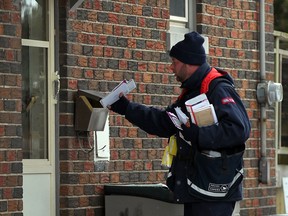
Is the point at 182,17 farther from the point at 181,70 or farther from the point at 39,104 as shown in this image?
the point at 181,70

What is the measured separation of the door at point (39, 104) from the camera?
9422 millimetres

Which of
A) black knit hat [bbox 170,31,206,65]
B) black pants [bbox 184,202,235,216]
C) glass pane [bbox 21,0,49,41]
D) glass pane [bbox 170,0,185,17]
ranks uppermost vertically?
glass pane [bbox 170,0,185,17]

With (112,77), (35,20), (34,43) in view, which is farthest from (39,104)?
(112,77)

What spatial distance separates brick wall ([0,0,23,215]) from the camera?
8.88 m

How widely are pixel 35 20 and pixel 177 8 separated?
214 cm

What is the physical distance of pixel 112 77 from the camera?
10062mm

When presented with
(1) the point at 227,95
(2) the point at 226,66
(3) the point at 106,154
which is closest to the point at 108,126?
(3) the point at 106,154

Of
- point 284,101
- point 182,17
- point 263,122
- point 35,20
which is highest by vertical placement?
point 182,17

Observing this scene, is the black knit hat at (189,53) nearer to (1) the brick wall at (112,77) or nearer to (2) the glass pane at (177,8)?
(1) the brick wall at (112,77)

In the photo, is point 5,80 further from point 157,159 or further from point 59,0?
point 157,159

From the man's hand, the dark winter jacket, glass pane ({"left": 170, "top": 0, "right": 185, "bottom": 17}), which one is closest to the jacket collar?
the dark winter jacket

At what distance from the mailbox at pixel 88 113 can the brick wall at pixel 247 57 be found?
2081mm

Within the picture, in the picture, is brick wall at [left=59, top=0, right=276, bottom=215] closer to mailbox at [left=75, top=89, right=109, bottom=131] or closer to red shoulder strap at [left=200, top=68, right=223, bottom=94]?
mailbox at [left=75, top=89, right=109, bottom=131]

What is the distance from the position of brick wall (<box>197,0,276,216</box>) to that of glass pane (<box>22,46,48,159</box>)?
2327mm
